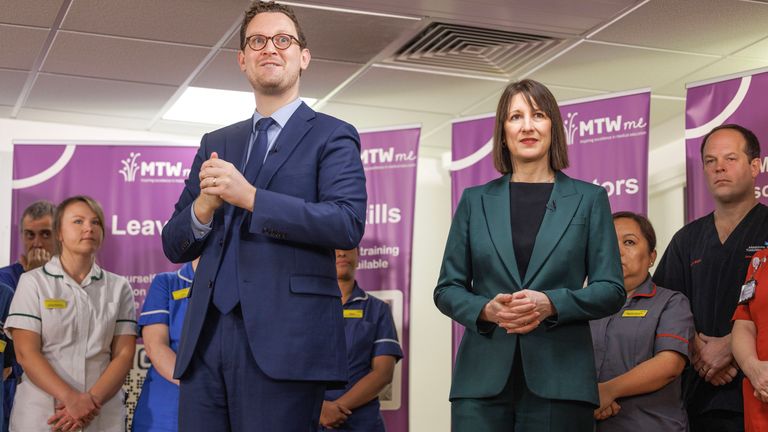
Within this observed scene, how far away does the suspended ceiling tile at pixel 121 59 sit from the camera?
5734 mm

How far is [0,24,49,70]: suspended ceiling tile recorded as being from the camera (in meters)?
5.53

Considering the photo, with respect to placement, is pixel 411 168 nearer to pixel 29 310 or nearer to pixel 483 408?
pixel 29 310

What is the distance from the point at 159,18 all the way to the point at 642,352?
3149 mm

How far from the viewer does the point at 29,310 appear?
441cm

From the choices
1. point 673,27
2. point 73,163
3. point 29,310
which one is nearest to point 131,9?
point 73,163

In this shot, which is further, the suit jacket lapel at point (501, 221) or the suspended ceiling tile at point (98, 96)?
the suspended ceiling tile at point (98, 96)

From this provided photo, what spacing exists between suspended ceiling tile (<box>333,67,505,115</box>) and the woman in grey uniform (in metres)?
2.73

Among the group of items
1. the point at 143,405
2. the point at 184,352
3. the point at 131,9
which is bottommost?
the point at 143,405

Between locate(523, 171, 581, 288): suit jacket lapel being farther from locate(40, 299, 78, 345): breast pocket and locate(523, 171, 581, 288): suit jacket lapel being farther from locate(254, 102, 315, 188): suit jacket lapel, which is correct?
locate(40, 299, 78, 345): breast pocket

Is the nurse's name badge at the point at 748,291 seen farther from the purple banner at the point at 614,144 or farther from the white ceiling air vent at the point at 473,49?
the white ceiling air vent at the point at 473,49

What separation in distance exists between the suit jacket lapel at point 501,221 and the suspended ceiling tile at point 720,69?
362 cm

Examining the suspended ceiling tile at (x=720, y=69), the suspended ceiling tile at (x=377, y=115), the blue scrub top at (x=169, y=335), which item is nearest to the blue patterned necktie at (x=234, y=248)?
the blue scrub top at (x=169, y=335)

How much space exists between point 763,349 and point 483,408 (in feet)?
4.63

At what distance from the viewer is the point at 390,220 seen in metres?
5.80
